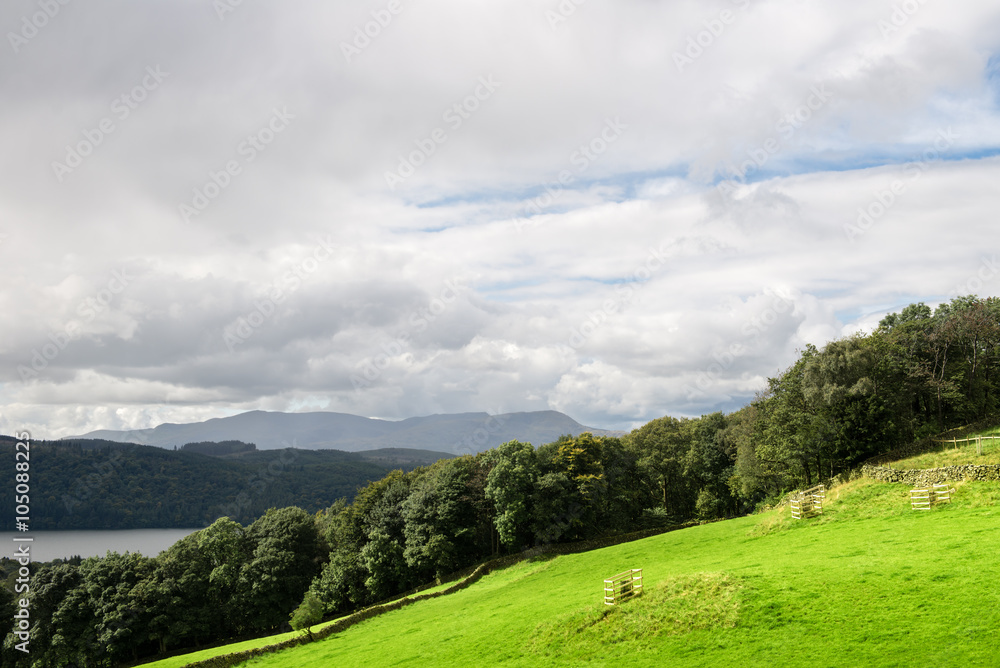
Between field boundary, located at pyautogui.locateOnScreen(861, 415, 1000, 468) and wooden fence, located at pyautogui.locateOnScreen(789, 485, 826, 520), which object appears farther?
field boundary, located at pyautogui.locateOnScreen(861, 415, 1000, 468)

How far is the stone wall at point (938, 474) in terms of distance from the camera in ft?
108

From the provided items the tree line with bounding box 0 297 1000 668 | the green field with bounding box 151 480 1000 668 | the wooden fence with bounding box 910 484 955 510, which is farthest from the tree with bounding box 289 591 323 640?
the wooden fence with bounding box 910 484 955 510

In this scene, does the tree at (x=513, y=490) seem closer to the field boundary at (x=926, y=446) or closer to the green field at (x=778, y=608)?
the green field at (x=778, y=608)

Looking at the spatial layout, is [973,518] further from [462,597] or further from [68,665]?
[68,665]

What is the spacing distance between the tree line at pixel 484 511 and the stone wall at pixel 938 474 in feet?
38.7

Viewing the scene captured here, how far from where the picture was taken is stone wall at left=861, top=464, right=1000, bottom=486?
33.0 m

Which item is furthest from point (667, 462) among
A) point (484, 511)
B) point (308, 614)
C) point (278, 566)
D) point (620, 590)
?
point (620, 590)

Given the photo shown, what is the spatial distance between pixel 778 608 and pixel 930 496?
17.2 meters

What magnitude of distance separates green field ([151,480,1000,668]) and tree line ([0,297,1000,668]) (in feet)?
52.4

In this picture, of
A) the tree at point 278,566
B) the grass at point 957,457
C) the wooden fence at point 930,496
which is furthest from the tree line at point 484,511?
the wooden fence at point 930,496

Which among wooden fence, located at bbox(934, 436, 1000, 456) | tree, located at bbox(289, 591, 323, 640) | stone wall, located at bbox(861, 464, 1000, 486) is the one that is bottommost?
tree, located at bbox(289, 591, 323, 640)

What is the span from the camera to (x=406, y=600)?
49094 millimetres

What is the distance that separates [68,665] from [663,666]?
232 ft

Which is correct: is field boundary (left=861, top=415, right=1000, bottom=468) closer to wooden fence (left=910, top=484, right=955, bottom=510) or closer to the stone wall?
the stone wall
